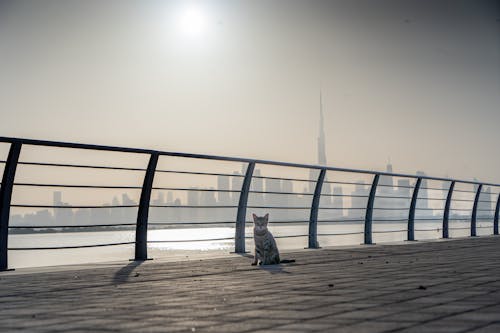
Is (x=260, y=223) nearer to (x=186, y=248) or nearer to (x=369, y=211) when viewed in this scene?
(x=369, y=211)

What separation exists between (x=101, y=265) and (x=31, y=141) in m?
1.66

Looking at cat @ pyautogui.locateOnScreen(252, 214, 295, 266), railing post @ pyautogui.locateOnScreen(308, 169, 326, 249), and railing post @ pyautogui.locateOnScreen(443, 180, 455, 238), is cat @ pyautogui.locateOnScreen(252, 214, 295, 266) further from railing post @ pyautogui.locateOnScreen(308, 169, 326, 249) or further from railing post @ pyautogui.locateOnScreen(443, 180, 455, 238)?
railing post @ pyautogui.locateOnScreen(443, 180, 455, 238)

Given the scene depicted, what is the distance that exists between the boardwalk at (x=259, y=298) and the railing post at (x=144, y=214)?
0.85 m

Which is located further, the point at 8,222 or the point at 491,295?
the point at 8,222

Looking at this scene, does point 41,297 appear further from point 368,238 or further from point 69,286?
point 368,238

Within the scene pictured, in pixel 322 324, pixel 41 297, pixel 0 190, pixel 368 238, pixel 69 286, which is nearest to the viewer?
pixel 322 324

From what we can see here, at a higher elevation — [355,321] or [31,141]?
[31,141]

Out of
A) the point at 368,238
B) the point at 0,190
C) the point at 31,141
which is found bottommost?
the point at 368,238

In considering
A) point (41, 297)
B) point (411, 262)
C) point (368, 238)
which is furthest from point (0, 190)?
point (368, 238)

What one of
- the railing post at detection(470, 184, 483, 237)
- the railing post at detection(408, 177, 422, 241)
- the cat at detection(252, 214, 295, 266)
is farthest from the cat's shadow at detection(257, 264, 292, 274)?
the railing post at detection(470, 184, 483, 237)

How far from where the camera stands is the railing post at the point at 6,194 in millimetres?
6727

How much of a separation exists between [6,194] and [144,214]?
1.93 m

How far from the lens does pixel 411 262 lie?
24.3 ft

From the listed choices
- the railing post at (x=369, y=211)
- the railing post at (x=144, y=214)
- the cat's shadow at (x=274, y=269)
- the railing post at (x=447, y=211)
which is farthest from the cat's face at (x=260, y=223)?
the railing post at (x=447, y=211)
